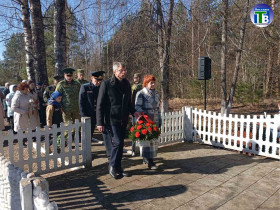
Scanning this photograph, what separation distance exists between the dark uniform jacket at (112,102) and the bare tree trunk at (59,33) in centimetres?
497

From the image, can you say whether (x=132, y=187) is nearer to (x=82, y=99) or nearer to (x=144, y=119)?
(x=144, y=119)

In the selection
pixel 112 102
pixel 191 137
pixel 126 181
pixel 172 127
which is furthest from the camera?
pixel 191 137

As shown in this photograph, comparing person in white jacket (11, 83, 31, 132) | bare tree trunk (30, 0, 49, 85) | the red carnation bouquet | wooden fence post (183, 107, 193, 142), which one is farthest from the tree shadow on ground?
bare tree trunk (30, 0, 49, 85)

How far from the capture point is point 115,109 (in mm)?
4211

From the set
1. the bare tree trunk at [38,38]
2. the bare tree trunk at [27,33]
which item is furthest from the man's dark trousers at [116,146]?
the bare tree trunk at [27,33]

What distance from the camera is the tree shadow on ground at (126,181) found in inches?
135

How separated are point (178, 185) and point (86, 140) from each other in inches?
73.6

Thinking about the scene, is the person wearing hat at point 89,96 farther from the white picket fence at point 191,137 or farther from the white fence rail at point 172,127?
the white fence rail at point 172,127

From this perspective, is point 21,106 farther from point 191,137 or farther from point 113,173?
point 191,137

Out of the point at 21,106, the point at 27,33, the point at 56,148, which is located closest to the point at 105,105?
the point at 56,148

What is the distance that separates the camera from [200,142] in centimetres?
663

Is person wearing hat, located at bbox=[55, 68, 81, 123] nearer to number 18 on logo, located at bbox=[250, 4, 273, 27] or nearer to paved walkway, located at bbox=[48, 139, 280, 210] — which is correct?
paved walkway, located at bbox=[48, 139, 280, 210]

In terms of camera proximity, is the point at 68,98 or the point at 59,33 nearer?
the point at 68,98

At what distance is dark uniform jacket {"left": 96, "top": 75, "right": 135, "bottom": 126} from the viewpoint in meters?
4.15
